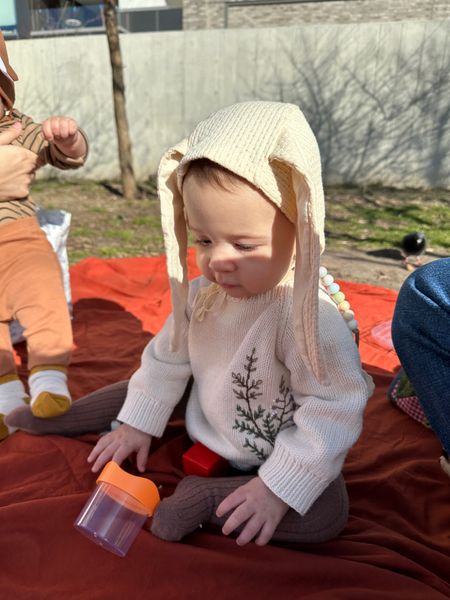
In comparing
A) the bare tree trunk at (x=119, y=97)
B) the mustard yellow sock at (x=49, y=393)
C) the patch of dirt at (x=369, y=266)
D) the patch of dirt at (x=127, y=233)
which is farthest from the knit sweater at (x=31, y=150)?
the bare tree trunk at (x=119, y=97)

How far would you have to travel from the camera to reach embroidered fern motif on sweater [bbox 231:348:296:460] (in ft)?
3.67

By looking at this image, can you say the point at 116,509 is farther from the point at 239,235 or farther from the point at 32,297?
the point at 32,297

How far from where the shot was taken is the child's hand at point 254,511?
1.03m

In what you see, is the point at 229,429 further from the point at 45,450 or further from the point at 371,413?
the point at 371,413

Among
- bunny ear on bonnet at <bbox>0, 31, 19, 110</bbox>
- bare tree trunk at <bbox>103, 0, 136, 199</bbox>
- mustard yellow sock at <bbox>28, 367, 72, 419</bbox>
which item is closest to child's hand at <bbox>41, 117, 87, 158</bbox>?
bunny ear on bonnet at <bbox>0, 31, 19, 110</bbox>

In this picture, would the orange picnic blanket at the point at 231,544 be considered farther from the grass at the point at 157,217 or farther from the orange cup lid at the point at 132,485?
the grass at the point at 157,217

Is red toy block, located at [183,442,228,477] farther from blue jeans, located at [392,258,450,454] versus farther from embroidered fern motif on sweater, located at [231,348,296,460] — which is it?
blue jeans, located at [392,258,450,454]

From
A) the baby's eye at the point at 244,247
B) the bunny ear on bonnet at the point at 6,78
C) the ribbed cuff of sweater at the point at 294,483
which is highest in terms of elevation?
the bunny ear on bonnet at the point at 6,78

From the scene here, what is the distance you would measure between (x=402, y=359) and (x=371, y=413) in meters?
0.59

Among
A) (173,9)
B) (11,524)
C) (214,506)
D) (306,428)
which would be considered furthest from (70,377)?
(173,9)

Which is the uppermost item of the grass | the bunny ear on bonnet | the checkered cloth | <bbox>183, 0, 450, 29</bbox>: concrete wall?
<bbox>183, 0, 450, 29</bbox>: concrete wall

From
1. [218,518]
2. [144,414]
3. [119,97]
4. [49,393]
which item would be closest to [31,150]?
[49,393]

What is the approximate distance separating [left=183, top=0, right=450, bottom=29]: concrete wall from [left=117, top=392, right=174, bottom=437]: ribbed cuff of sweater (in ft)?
31.0

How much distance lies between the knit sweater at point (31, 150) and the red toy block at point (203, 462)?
1058 mm
